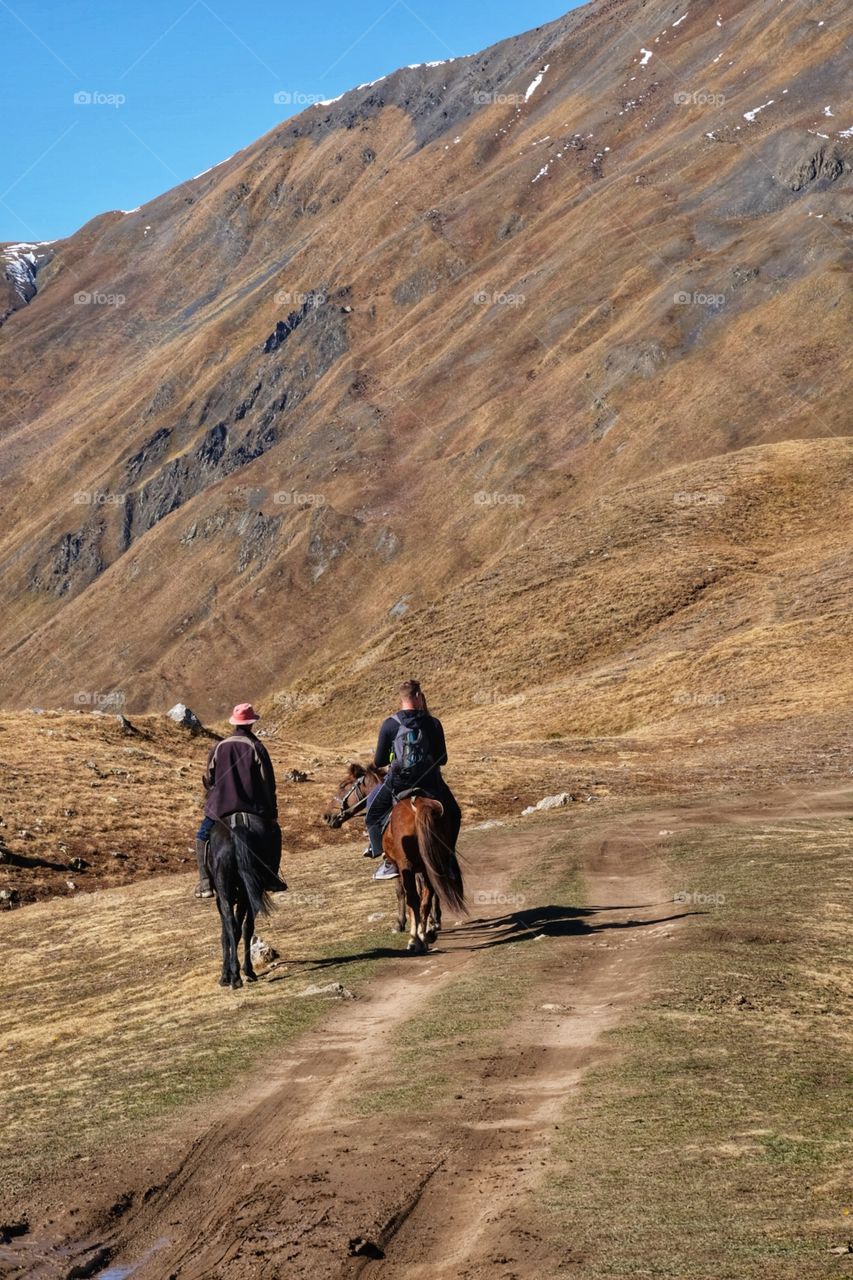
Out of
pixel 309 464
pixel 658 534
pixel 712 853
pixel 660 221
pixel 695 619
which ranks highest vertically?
pixel 660 221

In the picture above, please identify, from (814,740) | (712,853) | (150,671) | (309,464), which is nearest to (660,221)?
(309,464)

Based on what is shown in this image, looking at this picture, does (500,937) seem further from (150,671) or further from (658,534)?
(150,671)

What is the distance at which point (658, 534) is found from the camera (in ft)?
250

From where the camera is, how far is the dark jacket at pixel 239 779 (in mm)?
15625

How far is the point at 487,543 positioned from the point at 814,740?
230 feet
